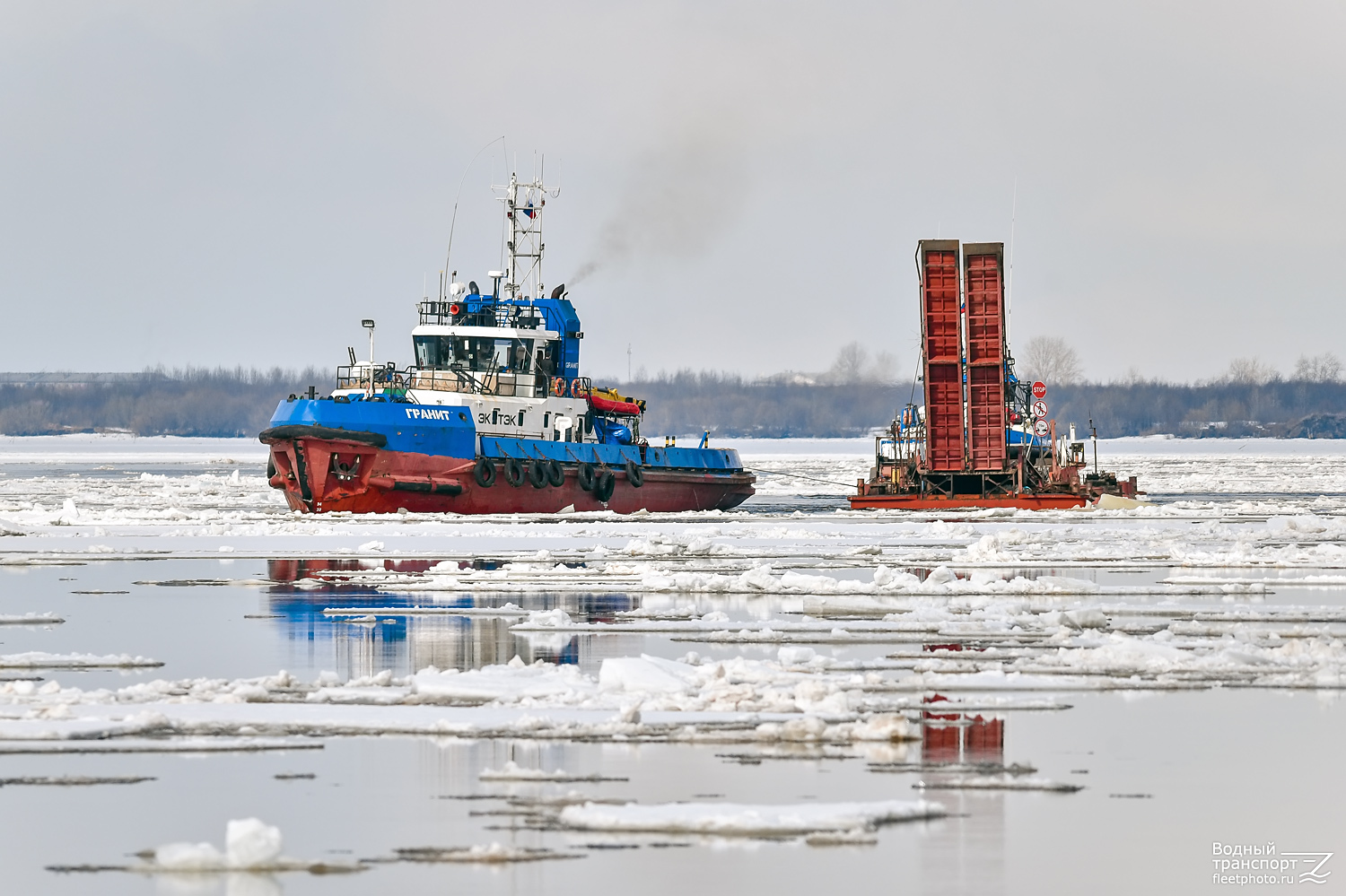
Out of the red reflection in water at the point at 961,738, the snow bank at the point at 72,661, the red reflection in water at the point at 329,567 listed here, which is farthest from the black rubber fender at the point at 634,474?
the red reflection in water at the point at 961,738

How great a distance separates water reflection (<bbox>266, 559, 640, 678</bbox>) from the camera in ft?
42.3

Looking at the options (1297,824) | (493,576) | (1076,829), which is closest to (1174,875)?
(1076,829)

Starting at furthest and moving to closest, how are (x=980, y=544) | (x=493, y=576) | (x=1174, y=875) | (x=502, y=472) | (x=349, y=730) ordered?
(x=502, y=472) → (x=980, y=544) → (x=493, y=576) → (x=349, y=730) → (x=1174, y=875)

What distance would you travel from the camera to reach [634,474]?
3831cm

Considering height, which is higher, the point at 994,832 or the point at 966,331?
the point at 966,331

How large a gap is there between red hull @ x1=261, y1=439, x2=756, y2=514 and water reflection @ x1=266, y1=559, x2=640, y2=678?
41.7ft

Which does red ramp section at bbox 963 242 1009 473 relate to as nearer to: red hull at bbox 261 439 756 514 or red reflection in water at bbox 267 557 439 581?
red hull at bbox 261 439 756 514

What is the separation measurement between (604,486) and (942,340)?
803 cm

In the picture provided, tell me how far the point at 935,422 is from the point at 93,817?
105ft

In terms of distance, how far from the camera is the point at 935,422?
3844 cm

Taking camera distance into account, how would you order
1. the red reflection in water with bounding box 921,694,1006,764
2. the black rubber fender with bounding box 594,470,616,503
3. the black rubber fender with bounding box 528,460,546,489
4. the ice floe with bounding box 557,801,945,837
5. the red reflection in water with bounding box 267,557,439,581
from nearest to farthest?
the ice floe with bounding box 557,801,945,837 < the red reflection in water with bounding box 921,694,1006,764 < the red reflection in water with bounding box 267,557,439,581 < the black rubber fender with bounding box 528,460,546,489 < the black rubber fender with bounding box 594,470,616,503

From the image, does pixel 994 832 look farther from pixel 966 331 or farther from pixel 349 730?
pixel 966 331

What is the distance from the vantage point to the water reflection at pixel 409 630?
508 inches

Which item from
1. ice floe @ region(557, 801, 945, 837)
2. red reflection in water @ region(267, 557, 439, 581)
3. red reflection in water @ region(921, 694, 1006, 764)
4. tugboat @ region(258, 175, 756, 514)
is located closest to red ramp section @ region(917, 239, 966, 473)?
tugboat @ region(258, 175, 756, 514)
